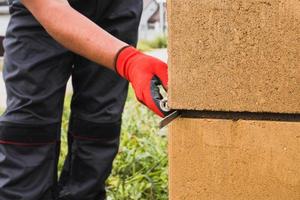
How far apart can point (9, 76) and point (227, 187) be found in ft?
3.36

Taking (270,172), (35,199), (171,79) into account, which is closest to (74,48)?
(171,79)

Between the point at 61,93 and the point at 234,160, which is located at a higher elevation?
the point at 61,93

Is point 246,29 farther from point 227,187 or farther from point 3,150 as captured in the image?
point 3,150

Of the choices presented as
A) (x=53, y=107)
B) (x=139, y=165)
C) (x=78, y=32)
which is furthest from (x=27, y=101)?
(x=139, y=165)

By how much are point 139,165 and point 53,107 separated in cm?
129

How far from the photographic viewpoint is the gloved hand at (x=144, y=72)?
55.5 inches

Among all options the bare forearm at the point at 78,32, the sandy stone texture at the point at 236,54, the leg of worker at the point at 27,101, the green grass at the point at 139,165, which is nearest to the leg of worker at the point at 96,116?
the leg of worker at the point at 27,101

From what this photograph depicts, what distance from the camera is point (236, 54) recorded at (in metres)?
1.25

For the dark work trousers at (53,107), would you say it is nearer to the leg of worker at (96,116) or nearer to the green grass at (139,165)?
the leg of worker at (96,116)

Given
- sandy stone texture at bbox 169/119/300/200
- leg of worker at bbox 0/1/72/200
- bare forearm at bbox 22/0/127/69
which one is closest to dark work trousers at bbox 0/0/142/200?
leg of worker at bbox 0/1/72/200

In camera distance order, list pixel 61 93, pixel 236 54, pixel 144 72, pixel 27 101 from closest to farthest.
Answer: pixel 236 54 < pixel 144 72 < pixel 27 101 < pixel 61 93

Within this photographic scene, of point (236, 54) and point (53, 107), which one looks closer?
point (236, 54)

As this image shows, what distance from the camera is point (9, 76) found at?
2.03 m

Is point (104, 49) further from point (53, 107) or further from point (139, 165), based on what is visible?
point (139, 165)
